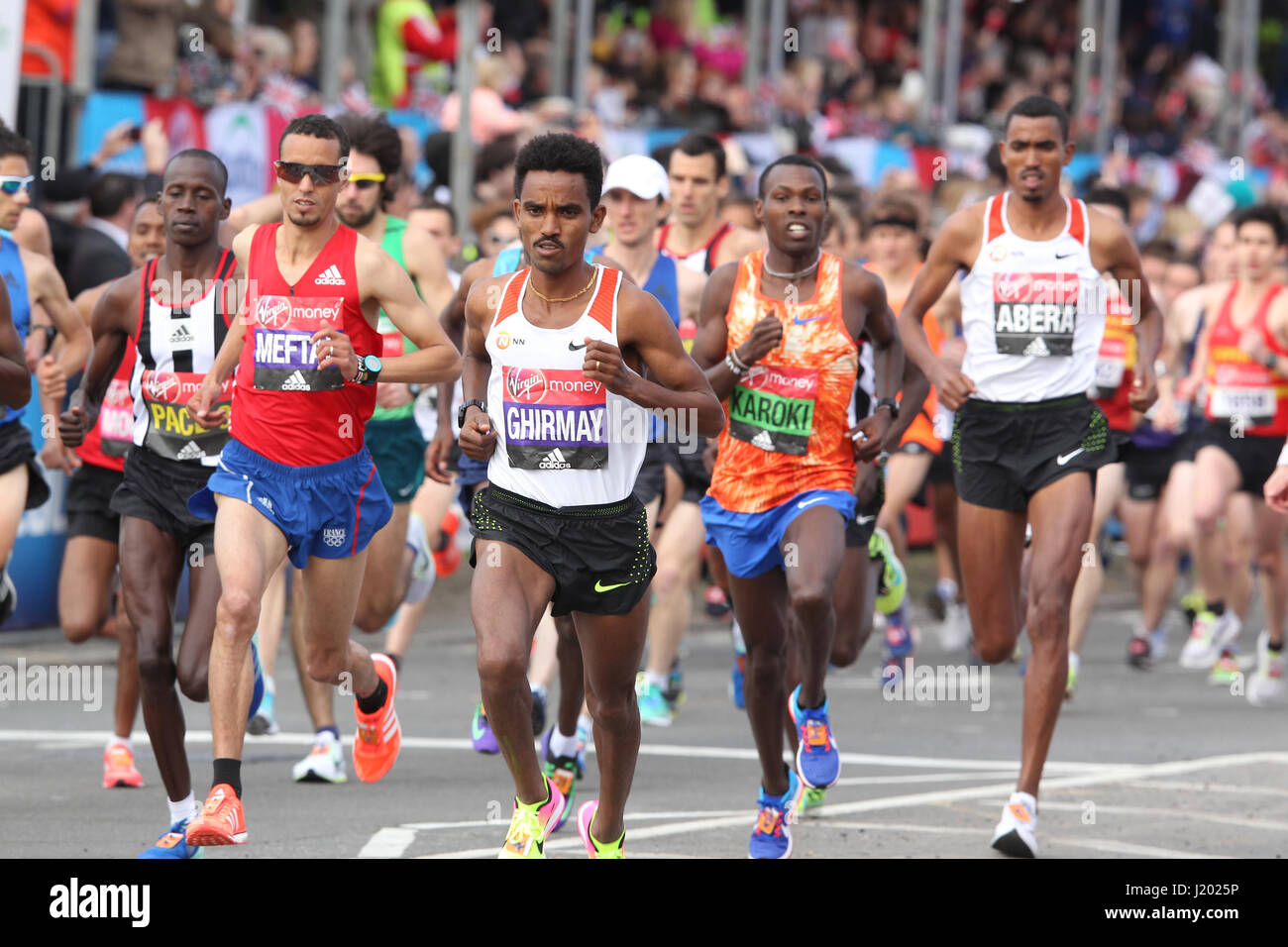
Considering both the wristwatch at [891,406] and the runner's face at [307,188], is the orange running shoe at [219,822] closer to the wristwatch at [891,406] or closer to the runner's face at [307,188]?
the runner's face at [307,188]

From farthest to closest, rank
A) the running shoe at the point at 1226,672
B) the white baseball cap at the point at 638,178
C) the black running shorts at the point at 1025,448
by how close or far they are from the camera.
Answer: the running shoe at the point at 1226,672, the white baseball cap at the point at 638,178, the black running shorts at the point at 1025,448

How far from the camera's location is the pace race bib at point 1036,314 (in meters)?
8.32

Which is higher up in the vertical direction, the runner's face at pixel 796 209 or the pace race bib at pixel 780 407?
the runner's face at pixel 796 209

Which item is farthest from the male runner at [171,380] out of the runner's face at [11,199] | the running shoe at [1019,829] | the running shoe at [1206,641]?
the running shoe at [1206,641]

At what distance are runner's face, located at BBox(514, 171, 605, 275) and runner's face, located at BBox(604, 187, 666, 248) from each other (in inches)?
109

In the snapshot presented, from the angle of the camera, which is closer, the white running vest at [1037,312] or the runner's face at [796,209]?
the runner's face at [796,209]

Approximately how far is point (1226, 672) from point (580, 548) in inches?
304

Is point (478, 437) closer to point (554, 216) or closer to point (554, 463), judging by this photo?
point (554, 463)

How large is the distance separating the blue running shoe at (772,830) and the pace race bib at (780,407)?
127 cm

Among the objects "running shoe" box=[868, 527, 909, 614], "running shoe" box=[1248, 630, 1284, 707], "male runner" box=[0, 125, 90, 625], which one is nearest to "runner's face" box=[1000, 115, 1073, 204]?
"running shoe" box=[868, 527, 909, 614]

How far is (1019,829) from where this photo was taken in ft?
24.6
